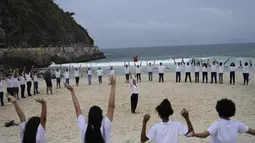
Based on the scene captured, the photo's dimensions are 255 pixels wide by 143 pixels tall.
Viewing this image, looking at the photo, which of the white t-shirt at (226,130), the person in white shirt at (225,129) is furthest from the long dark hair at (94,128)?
the white t-shirt at (226,130)

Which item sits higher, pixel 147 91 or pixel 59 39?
Answer: pixel 59 39

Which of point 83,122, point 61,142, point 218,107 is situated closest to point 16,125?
point 61,142

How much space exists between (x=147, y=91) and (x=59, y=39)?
5731cm

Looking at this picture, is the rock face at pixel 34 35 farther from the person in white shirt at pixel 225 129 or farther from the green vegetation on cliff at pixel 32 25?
the person in white shirt at pixel 225 129

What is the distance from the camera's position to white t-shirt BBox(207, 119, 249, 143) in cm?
363

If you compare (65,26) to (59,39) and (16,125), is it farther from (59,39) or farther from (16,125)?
(16,125)

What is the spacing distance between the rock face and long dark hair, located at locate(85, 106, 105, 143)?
41636 millimetres

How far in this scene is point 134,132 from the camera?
9.12 meters

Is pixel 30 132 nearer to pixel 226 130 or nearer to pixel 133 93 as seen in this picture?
pixel 226 130

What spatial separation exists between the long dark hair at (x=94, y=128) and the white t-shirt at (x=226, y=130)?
1.43 meters

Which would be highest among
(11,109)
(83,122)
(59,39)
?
(59,39)

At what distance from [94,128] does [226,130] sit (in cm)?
171

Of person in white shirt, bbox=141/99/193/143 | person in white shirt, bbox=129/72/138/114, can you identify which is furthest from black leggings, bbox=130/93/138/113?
person in white shirt, bbox=141/99/193/143

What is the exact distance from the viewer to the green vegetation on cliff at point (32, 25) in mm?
53094
